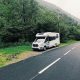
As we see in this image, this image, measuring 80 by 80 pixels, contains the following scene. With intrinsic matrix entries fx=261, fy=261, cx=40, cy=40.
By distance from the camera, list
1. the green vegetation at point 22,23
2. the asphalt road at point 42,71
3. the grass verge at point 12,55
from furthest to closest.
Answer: the green vegetation at point 22,23 < the grass verge at point 12,55 < the asphalt road at point 42,71

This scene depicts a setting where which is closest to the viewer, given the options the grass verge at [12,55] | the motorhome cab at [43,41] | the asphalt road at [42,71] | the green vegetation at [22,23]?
the asphalt road at [42,71]

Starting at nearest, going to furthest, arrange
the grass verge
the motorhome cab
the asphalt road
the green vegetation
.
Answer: the asphalt road → the grass verge → the motorhome cab → the green vegetation

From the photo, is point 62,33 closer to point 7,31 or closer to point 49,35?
point 7,31

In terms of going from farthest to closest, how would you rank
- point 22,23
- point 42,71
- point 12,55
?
point 22,23 < point 12,55 < point 42,71

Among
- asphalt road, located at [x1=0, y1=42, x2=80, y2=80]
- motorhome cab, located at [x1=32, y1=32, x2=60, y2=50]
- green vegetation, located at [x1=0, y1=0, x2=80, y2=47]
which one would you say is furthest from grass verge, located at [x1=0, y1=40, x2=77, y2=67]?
green vegetation, located at [x1=0, y1=0, x2=80, y2=47]

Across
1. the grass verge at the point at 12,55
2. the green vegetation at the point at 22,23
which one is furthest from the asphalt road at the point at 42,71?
the green vegetation at the point at 22,23

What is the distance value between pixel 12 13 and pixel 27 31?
44.5 ft

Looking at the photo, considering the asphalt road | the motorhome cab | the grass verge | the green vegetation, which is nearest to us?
the asphalt road

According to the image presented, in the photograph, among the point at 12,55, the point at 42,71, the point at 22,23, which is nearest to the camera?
the point at 42,71

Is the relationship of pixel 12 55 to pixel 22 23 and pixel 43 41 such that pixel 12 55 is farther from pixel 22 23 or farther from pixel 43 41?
pixel 22 23

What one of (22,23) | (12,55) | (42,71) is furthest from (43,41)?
(42,71)

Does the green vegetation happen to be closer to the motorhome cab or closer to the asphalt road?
the motorhome cab

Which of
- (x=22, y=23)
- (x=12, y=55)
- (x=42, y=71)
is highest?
(x=22, y=23)

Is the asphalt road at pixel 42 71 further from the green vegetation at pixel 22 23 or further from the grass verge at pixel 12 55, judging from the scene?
the green vegetation at pixel 22 23
